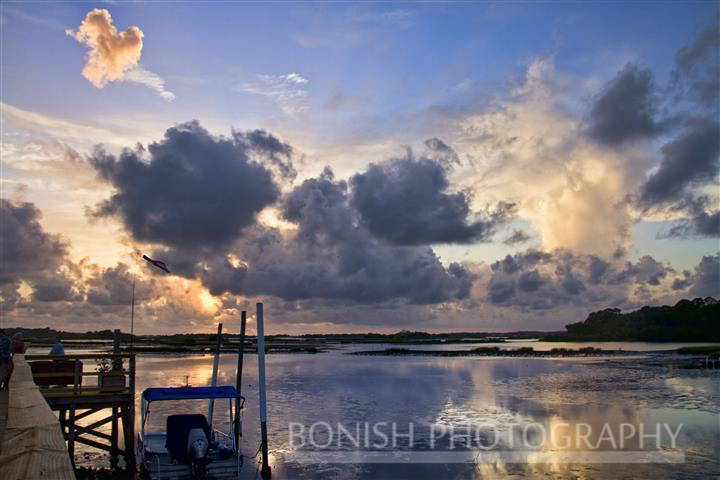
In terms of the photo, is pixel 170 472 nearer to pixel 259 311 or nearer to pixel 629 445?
pixel 259 311

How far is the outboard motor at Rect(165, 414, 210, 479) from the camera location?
17.0m

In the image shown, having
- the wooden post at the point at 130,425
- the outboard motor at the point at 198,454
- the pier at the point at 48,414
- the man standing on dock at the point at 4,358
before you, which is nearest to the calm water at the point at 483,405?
the wooden post at the point at 130,425

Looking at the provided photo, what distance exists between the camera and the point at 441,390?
44.4 meters

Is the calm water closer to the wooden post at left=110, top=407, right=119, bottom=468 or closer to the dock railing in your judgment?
the wooden post at left=110, top=407, right=119, bottom=468

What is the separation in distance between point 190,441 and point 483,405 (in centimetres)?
2285

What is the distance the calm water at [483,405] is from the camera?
808 inches

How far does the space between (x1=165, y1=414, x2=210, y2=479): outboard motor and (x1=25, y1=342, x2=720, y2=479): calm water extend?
13.0ft

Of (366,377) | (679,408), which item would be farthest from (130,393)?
(366,377)

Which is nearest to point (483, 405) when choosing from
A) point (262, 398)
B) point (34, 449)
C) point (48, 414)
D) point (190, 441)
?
point (262, 398)

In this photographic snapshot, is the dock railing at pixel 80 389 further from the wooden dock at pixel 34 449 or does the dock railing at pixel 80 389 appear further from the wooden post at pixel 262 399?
the wooden dock at pixel 34 449

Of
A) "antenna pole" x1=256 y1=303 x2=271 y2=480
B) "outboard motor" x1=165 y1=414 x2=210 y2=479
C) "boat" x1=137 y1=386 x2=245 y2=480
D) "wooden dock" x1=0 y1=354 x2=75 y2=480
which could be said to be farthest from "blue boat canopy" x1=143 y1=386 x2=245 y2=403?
"wooden dock" x1=0 y1=354 x2=75 y2=480

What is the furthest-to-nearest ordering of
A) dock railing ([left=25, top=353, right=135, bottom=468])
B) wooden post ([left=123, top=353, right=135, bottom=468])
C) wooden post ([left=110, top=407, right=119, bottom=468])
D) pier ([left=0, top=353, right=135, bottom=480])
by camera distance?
1. wooden post ([left=110, top=407, right=119, bottom=468])
2. wooden post ([left=123, top=353, right=135, bottom=468])
3. dock railing ([left=25, top=353, right=135, bottom=468])
4. pier ([left=0, top=353, right=135, bottom=480])

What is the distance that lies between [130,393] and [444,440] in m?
13.0

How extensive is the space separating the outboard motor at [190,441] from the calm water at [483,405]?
397 centimetres
